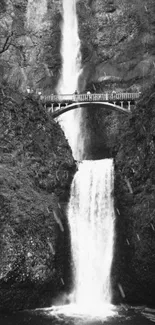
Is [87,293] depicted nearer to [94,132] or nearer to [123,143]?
[123,143]

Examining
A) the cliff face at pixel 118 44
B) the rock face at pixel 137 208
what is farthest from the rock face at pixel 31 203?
the cliff face at pixel 118 44

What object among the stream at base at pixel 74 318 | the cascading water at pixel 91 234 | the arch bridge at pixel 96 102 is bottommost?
the stream at base at pixel 74 318

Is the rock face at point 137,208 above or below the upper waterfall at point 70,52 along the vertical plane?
below

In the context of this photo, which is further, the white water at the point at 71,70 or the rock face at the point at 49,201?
the white water at the point at 71,70

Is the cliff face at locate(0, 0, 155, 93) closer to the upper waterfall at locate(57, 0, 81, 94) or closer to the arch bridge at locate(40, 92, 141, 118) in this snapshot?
the upper waterfall at locate(57, 0, 81, 94)

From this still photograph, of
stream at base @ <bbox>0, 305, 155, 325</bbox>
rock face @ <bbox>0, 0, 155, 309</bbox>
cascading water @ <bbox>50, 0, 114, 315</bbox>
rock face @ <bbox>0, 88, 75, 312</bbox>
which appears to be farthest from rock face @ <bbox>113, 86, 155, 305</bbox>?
rock face @ <bbox>0, 88, 75, 312</bbox>

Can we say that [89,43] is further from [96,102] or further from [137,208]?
[137,208]

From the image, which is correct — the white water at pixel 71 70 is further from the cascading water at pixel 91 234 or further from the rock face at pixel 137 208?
the rock face at pixel 137 208

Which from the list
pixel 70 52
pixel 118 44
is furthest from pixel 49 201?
pixel 70 52
